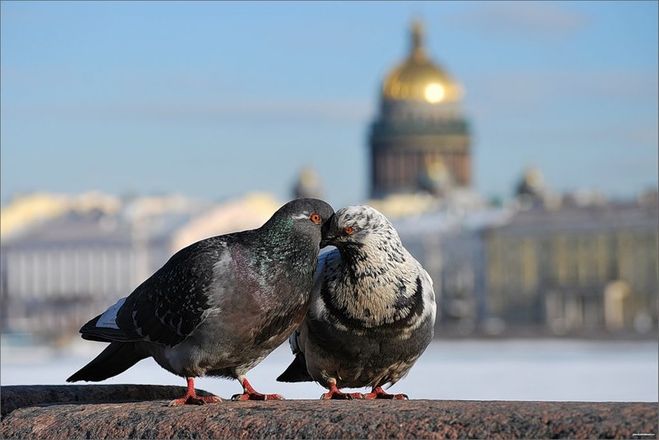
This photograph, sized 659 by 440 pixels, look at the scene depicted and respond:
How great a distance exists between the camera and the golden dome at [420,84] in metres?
82.4

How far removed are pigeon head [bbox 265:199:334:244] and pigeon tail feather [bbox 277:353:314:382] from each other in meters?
0.48

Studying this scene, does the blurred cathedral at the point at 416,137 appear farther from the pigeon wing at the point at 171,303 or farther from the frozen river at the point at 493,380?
the pigeon wing at the point at 171,303

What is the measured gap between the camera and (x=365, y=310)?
3.67 metres

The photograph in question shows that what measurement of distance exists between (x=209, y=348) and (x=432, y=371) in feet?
50.9

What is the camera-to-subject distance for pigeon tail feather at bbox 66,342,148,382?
390 centimetres

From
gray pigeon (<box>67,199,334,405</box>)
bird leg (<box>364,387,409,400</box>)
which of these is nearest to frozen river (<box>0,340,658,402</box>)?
bird leg (<box>364,387,409,400</box>)

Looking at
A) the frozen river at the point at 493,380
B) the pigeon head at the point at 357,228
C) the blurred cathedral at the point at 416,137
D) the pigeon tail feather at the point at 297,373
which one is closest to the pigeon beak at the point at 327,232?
the pigeon head at the point at 357,228

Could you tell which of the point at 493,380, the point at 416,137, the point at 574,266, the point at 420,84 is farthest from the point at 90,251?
the point at 493,380

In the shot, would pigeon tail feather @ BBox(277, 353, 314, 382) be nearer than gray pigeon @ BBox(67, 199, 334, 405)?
No

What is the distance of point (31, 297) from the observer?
73.1m

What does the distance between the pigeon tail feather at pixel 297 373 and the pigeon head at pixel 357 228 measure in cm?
Result: 46

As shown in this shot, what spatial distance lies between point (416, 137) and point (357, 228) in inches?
3072

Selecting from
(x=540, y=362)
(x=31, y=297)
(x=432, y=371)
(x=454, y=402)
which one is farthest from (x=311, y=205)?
(x=31, y=297)

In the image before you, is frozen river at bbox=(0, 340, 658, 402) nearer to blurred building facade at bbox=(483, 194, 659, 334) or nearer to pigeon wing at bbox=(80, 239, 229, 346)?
pigeon wing at bbox=(80, 239, 229, 346)
